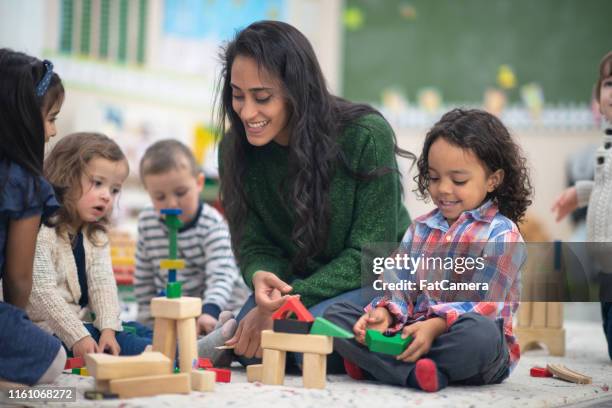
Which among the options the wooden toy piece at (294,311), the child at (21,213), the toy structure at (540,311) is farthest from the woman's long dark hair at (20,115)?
the toy structure at (540,311)

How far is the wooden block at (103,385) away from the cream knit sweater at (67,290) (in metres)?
0.39

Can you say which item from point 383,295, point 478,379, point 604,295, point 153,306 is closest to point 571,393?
point 478,379

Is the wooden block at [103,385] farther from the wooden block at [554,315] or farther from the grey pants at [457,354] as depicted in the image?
the wooden block at [554,315]

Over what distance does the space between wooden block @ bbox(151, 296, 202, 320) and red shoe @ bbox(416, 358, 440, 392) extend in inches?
14.3

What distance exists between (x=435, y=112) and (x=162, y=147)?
273 centimetres

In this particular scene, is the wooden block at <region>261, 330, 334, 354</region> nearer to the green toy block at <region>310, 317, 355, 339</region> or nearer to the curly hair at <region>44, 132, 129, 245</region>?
the green toy block at <region>310, 317, 355, 339</region>

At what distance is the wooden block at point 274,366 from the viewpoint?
1272 millimetres

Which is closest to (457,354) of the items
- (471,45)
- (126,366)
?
(126,366)

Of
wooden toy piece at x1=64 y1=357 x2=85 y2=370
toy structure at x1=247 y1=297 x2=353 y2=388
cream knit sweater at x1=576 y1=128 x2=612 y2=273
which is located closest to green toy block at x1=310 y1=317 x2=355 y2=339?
toy structure at x1=247 y1=297 x2=353 y2=388

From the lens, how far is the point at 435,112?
4480 millimetres

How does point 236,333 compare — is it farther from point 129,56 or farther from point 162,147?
point 129,56

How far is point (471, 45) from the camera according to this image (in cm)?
442

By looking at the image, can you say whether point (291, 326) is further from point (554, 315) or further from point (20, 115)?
point (554, 315)

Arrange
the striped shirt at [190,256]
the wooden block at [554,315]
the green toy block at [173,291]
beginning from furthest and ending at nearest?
the striped shirt at [190,256] < the wooden block at [554,315] < the green toy block at [173,291]
